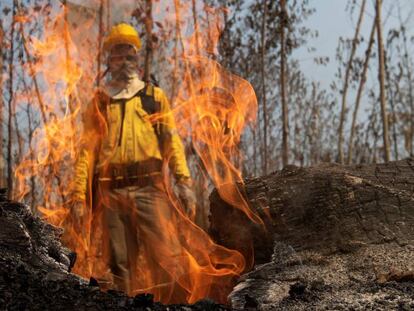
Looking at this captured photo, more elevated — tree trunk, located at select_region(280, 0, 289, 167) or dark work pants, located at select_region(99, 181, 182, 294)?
tree trunk, located at select_region(280, 0, 289, 167)

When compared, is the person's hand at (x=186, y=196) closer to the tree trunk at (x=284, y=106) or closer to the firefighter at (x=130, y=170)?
the firefighter at (x=130, y=170)

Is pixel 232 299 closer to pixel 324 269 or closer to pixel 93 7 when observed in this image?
pixel 324 269

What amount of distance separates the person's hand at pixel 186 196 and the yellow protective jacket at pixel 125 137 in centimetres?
7

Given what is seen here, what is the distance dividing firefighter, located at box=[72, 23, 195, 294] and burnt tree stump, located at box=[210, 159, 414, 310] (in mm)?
520

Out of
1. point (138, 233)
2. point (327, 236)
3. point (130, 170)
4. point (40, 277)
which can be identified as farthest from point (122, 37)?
point (40, 277)

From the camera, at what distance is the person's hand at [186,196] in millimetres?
4703

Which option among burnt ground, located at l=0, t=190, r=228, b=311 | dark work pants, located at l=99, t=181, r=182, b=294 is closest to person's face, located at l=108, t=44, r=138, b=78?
dark work pants, located at l=99, t=181, r=182, b=294

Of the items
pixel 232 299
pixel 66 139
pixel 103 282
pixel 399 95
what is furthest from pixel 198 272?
pixel 399 95

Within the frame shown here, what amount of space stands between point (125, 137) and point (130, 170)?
0.30 m

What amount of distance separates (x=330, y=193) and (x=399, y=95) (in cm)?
1962

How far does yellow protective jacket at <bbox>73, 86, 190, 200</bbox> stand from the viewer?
4.85 metres

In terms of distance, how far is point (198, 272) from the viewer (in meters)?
4.48

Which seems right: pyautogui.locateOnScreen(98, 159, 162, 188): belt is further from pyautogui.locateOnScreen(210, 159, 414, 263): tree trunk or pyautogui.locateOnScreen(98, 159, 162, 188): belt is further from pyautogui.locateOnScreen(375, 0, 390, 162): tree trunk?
pyautogui.locateOnScreen(375, 0, 390, 162): tree trunk

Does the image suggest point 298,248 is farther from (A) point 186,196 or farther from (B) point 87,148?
(B) point 87,148
